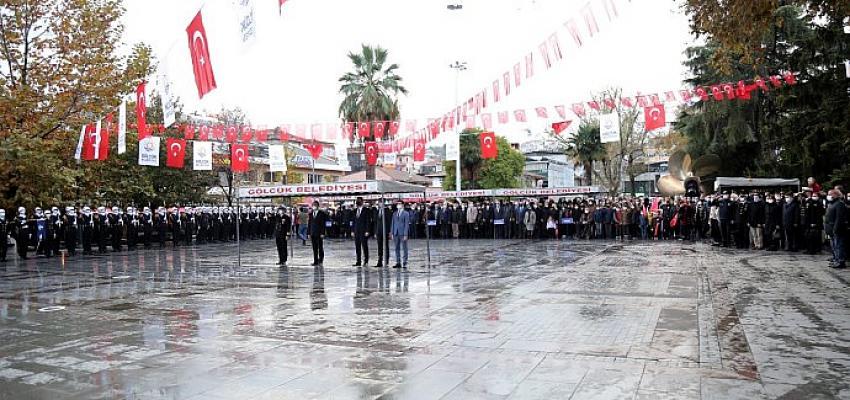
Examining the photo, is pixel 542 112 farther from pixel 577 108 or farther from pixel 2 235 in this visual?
pixel 2 235

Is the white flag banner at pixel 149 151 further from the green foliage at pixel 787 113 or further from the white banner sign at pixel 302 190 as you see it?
the green foliage at pixel 787 113

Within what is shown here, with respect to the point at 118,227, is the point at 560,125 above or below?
above

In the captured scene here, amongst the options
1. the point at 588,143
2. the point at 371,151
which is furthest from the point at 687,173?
the point at 371,151

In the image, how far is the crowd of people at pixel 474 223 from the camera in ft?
61.0

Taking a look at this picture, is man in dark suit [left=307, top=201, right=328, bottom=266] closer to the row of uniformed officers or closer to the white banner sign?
the white banner sign

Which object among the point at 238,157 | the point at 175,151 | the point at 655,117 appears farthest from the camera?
the point at 238,157

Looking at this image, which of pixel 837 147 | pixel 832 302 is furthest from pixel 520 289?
pixel 837 147

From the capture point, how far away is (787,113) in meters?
29.7

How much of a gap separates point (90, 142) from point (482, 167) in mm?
39604

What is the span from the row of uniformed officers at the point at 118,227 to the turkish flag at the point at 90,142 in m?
2.40

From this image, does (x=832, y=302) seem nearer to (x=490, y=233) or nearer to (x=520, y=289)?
(x=520, y=289)

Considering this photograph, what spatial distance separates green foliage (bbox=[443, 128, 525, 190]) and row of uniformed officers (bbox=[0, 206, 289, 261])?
952 inches

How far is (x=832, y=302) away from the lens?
1055cm

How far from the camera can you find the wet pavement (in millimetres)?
6148
